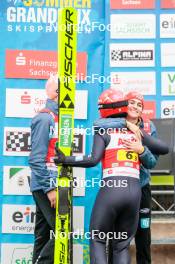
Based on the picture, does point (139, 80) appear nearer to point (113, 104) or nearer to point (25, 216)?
point (113, 104)

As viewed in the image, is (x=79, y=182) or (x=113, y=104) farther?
(x=79, y=182)

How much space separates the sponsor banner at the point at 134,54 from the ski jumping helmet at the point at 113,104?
1455mm

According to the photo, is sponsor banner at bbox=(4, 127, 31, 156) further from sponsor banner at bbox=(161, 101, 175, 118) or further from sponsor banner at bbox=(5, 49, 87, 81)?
sponsor banner at bbox=(161, 101, 175, 118)

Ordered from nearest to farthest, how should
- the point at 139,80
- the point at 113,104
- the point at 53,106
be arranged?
the point at 113,104, the point at 53,106, the point at 139,80

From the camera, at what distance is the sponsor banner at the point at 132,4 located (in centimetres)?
566

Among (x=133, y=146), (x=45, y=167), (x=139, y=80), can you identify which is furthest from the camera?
(x=139, y=80)

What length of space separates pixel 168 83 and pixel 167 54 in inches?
11.8

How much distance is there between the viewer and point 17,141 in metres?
5.47

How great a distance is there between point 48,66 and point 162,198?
5.84 ft

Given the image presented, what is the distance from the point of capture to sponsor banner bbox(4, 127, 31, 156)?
17.9 ft

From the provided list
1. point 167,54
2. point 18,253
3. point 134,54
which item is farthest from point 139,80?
point 18,253

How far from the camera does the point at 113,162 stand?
13.5ft

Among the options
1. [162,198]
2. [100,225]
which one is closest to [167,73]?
[162,198]

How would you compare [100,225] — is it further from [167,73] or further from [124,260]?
[167,73]
